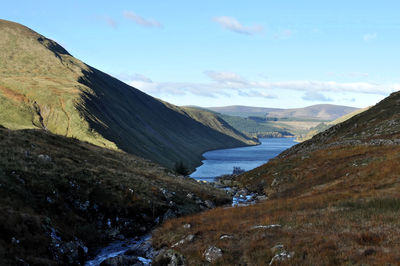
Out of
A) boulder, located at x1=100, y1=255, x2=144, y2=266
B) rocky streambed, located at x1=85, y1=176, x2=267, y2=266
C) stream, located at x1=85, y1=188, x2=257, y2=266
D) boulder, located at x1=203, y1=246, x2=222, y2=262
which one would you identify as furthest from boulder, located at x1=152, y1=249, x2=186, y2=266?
boulder, located at x1=203, y1=246, x2=222, y2=262

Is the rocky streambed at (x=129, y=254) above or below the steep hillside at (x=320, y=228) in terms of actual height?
below

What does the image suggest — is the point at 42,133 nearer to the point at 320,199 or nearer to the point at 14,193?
the point at 14,193

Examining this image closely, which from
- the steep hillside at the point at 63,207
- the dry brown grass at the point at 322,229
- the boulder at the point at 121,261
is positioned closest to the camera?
the dry brown grass at the point at 322,229

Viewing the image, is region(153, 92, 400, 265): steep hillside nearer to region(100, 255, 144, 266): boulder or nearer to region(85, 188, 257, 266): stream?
region(85, 188, 257, 266): stream

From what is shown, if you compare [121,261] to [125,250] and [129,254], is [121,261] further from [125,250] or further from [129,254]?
[125,250]

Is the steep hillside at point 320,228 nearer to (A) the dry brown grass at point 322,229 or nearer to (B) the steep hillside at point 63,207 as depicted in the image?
(A) the dry brown grass at point 322,229

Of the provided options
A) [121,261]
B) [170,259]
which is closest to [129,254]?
[121,261]

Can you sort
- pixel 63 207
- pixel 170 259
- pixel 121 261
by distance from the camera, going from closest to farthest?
pixel 170 259
pixel 121 261
pixel 63 207

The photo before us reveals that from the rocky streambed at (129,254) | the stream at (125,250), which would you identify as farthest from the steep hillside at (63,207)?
the rocky streambed at (129,254)
